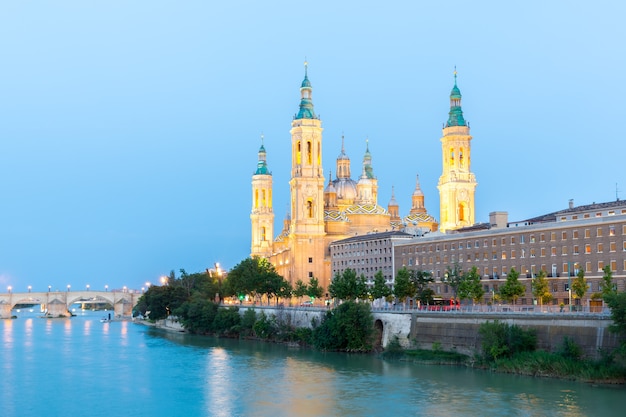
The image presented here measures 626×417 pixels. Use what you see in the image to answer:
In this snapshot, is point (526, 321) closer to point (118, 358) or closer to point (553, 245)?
point (553, 245)

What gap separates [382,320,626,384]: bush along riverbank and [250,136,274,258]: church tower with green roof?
113400 millimetres

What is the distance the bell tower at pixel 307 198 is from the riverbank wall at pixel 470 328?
46004mm

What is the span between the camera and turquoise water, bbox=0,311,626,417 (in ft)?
178

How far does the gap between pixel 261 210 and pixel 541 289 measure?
114m

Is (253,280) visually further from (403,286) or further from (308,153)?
(403,286)

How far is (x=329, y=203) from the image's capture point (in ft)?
525

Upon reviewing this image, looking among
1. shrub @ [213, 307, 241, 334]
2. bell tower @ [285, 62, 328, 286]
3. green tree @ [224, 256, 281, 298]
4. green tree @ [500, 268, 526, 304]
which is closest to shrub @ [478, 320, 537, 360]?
green tree @ [500, 268, 526, 304]

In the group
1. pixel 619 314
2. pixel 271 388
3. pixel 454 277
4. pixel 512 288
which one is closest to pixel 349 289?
pixel 454 277

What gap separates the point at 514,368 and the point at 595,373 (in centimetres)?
733

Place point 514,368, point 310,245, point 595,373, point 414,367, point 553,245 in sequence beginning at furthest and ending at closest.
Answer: point 310,245, point 553,245, point 414,367, point 514,368, point 595,373

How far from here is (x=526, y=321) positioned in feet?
219

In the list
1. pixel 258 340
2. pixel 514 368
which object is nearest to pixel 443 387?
pixel 514 368

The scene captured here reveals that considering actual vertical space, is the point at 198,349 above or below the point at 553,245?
below

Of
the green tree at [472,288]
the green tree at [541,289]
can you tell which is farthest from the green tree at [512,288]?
the green tree at [472,288]
